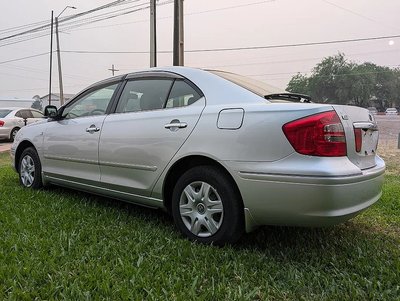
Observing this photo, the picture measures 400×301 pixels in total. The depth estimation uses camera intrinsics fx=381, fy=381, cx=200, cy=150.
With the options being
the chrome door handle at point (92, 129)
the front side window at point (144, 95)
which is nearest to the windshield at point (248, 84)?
the front side window at point (144, 95)

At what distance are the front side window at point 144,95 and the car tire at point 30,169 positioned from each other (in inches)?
66.4

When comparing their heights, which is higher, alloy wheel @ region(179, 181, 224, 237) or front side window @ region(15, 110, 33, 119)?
front side window @ region(15, 110, 33, 119)

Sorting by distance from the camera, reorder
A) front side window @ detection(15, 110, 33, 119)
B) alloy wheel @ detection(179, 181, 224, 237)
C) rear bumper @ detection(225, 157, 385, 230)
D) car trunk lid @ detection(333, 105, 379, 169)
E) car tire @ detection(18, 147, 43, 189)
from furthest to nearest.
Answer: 1. front side window @ detection(15, 110, 33, 119)
2. car tire @ detection(18, 147, 43, 189)
3. alloy wheel @ detection(179, 181, 224, 237)
4. car trunk lid @ detection(333, 105, 379, 169)
5. rear bumper @ detection(225, 157, 385, 230)

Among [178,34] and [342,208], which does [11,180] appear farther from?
[178,34]

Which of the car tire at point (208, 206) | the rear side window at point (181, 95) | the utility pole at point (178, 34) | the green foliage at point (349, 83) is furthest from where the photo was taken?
the green foliage at point (349, 83)

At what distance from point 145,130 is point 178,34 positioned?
9842 mm

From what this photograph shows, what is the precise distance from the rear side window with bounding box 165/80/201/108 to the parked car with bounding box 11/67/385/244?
0.4 inches

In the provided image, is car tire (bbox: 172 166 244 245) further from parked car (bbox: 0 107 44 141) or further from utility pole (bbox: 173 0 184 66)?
parked car (bbox: 0 107 44 141)

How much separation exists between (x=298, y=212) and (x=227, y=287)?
679 mm

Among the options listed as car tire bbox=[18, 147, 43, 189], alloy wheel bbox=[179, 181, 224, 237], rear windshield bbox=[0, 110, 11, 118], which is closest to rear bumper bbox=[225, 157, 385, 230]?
alloy wheel bbox=[179, 181, 224, 237]

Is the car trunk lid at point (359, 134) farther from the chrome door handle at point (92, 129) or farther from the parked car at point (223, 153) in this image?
the chrome door handle at point (92, 129)

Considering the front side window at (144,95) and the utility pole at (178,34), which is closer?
the front side window at (144,95)

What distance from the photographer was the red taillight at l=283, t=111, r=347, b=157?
2.50 meters

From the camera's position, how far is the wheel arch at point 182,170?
287 centimetres
